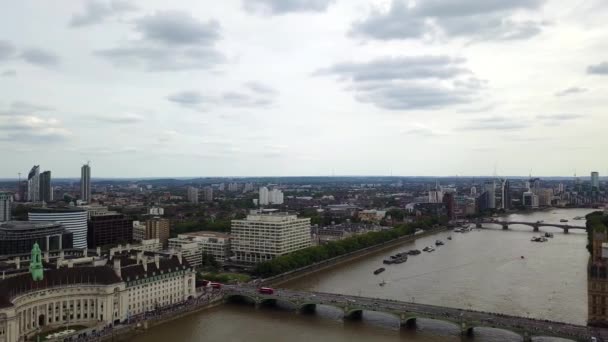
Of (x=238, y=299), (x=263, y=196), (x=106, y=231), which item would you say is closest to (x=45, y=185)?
(x=263, y=196)

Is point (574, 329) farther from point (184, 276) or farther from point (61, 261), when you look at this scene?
point (61, 261)

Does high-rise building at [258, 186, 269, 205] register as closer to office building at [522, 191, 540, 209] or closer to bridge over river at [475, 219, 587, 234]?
bridge over river at [475, 219, 587, 234]

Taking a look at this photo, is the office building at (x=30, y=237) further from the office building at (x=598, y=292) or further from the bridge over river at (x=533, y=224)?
the bridge over river at (x=533, y=224)

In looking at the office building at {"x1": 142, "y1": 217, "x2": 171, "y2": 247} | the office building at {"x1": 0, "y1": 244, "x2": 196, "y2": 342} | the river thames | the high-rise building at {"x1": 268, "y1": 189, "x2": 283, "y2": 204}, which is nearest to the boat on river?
the river thames

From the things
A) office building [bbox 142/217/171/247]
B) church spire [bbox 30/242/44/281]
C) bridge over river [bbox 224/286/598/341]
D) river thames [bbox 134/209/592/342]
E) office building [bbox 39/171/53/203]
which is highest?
office building [bbox 39/171/53/203]

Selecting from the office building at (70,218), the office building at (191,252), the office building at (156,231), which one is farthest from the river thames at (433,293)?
the office building at (70,218)

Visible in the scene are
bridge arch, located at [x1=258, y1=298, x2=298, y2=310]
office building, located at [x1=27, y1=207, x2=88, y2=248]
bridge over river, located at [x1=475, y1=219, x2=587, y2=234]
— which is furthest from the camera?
bridge over river, located at [x1=475, y1=219, x2=587, y2=234]
